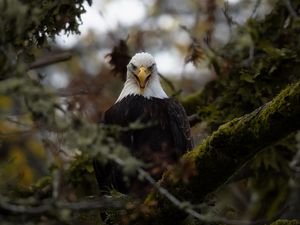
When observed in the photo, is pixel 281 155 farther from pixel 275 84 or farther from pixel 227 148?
pixel 227 148

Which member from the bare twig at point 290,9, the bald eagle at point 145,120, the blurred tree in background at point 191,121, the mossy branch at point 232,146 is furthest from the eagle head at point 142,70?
the mossy branch at point 232,146

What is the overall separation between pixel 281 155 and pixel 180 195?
7.65ft

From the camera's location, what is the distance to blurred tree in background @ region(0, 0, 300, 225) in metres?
3.10

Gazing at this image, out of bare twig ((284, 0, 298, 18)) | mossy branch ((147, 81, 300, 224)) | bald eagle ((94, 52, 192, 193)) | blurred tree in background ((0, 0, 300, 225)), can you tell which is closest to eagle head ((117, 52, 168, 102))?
bald eagle ((94, 52, 192, 193))

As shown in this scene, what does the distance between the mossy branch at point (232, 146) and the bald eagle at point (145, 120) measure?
124 centimetres

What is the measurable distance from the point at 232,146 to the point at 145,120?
1.69 metres

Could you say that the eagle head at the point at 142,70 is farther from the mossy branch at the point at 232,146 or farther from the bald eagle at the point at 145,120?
the mossy branch at the point at 232,146

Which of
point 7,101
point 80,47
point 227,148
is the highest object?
point 80,47

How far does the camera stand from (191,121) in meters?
6.73

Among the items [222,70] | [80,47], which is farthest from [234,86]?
[80,47]

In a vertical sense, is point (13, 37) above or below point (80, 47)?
below

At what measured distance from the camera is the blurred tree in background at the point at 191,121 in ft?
10.2

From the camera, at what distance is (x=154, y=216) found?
4.21 meters

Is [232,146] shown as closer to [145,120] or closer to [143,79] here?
[145,120]
